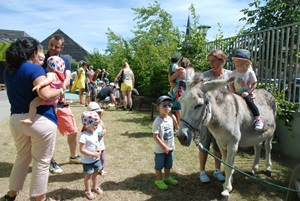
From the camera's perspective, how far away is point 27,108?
2.66 metres

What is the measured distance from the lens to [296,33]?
5.00 m

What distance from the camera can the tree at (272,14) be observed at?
6.45 meters

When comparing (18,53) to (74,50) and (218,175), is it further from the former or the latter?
(74,50)

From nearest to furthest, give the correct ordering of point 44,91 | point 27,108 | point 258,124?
point 44,91
point 27,108
point 258,124

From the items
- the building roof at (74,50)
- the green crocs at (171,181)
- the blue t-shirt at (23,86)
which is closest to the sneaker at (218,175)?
the green crocs at (171,181)

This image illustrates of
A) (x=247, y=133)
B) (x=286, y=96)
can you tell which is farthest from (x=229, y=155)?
(x=286, y=96)

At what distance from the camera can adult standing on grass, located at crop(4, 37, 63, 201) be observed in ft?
8.44

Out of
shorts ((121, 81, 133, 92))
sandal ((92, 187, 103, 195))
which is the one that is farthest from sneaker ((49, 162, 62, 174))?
shorts ((121, 81, 133, 92))

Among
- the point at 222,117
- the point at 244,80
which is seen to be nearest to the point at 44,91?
the point at 222,117

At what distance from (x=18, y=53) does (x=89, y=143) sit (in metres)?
1.41

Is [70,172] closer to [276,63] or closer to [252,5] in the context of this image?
[276,63]

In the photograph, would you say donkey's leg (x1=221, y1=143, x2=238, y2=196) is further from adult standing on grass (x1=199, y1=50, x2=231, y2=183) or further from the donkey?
adult standing on grass (x1=199, y1=50, x2=231, y2=183)

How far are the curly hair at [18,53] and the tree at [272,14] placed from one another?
6.44 m

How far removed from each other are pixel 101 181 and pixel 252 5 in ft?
24.2
